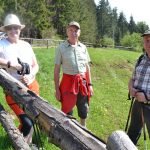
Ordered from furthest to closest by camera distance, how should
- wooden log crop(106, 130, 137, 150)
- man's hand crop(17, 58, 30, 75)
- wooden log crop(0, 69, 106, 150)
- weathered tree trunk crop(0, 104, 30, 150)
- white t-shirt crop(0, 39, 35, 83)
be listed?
white t-shirt crop(0, 39, 35, 83) → man's hand crop(17, 58, 30, 75) → weathered tree trunk crop(0, 104, 30, 150) → wooden log crop(0, 69, 106, 150) → wooden log crop(106, 130, 137, 150)

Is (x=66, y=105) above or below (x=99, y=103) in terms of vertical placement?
above

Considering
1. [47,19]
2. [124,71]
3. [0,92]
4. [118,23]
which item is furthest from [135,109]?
[118,23]

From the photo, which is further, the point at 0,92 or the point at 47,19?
the point at 47,19

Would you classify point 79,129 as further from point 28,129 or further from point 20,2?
point 20,2

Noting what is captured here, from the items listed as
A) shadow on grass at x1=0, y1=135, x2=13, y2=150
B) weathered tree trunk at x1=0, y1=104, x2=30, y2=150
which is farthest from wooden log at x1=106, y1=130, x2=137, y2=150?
shadow on grass at x1=0, y1=135, x2=13, y2=150

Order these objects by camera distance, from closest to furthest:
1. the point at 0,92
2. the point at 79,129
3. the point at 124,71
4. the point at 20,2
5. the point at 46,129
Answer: the point at 79,129, the point at 46,129, the point at 0,92, the point at 124,71, the point at 20,2

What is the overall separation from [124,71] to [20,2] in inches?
1640

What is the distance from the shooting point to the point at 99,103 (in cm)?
1390

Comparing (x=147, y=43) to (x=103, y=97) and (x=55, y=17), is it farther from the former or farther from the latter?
(x=55, y=17)

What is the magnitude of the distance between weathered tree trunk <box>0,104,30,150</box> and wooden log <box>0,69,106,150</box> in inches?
13.1

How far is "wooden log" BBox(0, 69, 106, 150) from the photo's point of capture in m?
3.77

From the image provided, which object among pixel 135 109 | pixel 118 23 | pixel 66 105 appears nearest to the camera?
pixel 135 109

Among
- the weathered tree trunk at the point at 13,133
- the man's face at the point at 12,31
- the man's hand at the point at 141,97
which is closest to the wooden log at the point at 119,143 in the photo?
the weathered tree trunk at the point at 13,133

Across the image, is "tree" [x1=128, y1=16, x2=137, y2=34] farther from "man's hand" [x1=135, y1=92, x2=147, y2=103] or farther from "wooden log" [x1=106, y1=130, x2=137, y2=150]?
"wooden log" [x1=106, y1=130, x2=137, y2=150]
